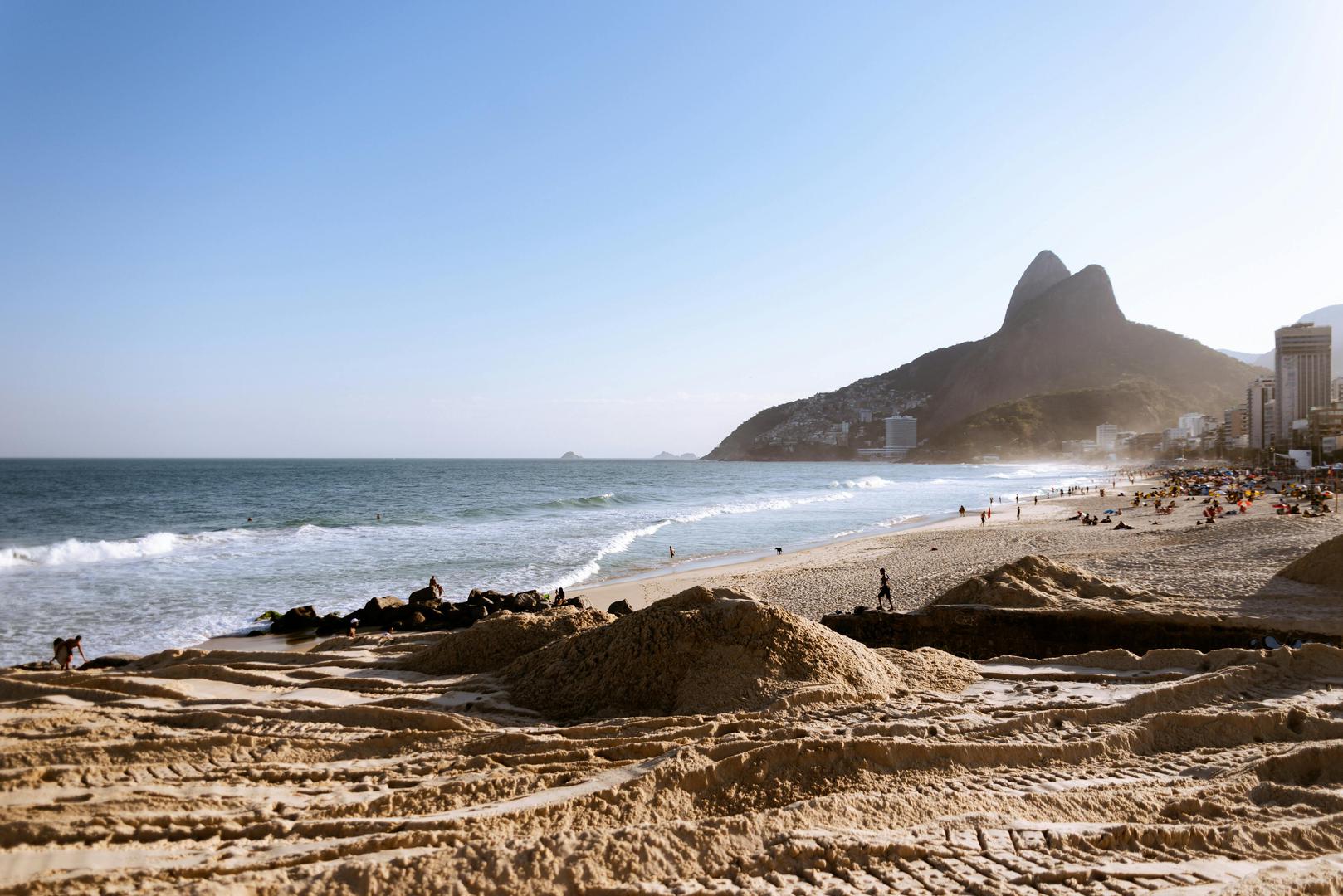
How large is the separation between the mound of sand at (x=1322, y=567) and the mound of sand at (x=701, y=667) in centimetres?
1134

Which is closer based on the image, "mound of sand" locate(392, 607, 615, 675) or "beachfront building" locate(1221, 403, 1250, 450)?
"mound of sand" locate(392, 607, 615, 675)

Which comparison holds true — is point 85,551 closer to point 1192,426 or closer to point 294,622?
point 294,622

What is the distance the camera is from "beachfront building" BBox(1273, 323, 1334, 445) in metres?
85.6

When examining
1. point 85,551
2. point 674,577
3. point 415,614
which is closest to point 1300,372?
point 674,577

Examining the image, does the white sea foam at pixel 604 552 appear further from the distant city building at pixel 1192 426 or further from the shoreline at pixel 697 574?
the distant city building at pixel 1192 426

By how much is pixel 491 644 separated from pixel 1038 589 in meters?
9.35

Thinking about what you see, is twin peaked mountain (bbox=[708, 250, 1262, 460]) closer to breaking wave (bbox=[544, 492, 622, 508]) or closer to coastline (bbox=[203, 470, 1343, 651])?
breaking wave (bbox=[544, 492, 622, 508])

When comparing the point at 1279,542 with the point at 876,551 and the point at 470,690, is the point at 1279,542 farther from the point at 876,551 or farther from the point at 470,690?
the point at 470,690

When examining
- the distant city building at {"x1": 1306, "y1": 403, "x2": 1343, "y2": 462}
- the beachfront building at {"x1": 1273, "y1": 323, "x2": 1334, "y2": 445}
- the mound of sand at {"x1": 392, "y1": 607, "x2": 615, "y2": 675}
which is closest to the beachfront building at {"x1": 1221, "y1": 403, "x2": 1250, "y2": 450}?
the beachfront building at {"x1": 1273, "y1": 323, "x2": 1334, "y2": 445}

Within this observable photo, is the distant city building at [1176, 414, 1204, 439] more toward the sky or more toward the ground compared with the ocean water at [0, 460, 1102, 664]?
more toward the sky

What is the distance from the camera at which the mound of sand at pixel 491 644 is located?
827 cm

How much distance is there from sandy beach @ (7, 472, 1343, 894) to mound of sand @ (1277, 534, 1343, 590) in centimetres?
800

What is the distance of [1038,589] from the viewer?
12.2m

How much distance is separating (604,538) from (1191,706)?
1029 inches
